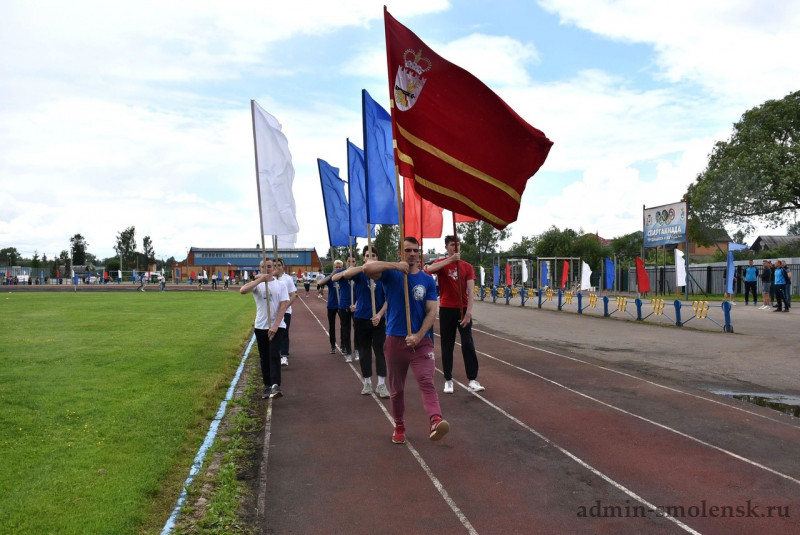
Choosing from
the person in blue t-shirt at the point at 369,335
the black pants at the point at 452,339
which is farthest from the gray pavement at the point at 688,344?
the person in blue t-shirt at the point at 369,335

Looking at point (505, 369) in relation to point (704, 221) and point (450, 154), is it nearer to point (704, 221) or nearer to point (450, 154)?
point (450, 154)

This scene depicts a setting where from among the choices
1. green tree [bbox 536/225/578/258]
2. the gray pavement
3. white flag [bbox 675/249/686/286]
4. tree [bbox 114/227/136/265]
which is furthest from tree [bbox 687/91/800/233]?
tree [bbox 114/227/136/265]

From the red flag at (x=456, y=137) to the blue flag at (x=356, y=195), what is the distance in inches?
168

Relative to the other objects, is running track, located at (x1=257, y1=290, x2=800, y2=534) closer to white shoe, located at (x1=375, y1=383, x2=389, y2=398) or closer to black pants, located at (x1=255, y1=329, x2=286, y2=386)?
white shoe, located at (x1=375, y1=383, x2=389, y2=398)

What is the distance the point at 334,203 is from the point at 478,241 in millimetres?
66660

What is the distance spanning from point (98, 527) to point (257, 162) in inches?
198

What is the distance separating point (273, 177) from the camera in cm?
793

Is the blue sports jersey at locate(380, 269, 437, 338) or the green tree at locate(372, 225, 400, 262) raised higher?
the green tree at locate(372, 225, 400, 262)

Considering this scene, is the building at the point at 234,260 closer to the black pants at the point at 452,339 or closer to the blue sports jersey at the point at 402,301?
the black pants at the point at 452,339

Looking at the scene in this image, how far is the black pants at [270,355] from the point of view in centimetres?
778

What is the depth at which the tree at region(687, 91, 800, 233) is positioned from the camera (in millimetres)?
35719

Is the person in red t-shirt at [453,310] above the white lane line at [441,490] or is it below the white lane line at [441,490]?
above

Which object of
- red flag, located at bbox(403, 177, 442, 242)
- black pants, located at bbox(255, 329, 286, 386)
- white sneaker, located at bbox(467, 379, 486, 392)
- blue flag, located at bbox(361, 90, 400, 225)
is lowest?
white sneaker, located at bbox(467, 379, 486, 392)

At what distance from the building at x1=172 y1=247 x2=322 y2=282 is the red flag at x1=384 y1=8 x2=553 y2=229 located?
101 m
